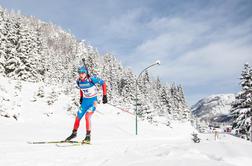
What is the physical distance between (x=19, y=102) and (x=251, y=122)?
76.6ft

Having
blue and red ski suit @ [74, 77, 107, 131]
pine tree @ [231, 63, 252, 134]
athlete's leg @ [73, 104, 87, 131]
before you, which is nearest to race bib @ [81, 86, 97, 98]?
blue and red ski suit @ [74, 77, 107, 131]


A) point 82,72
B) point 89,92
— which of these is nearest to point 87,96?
point 89,92

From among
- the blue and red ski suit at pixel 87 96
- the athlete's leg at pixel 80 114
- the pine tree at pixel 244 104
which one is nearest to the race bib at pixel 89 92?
the blue and red ski suit at pixel 87 96

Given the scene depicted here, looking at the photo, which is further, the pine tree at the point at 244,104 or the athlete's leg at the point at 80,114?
the pine tree at the point at 244,104

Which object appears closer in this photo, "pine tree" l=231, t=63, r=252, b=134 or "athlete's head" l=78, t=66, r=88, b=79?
"athlete's head" l=78, t=66, r=88, b=79

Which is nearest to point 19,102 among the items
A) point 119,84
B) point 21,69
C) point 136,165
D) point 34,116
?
point 34,116

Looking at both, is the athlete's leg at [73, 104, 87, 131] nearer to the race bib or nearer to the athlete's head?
the race bib

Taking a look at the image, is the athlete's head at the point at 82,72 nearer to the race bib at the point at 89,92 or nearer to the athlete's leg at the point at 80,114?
the race bib at the point at 89,92

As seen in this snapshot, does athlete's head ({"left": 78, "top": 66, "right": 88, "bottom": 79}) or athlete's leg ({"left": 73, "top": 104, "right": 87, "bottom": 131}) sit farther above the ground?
athlete's head ({"left": 78, "top": 66, "right": 88, "bottom": 79})

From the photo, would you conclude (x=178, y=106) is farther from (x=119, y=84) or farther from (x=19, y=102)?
(x=19, y=102)

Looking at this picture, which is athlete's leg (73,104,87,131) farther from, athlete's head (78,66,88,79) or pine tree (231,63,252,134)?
pine tree (231,63,252,134)

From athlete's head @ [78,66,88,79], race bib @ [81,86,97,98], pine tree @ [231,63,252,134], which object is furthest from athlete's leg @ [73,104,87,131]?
pine tree @ [231,63,252,134]

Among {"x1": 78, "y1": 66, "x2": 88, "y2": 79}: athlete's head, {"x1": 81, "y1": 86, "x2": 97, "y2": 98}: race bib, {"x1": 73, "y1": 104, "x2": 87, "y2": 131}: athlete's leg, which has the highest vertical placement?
{"x1": 78, "y1": 66, "x2": 88, "y2": 79}: athlete's head

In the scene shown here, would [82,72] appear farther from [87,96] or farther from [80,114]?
[80,114]
